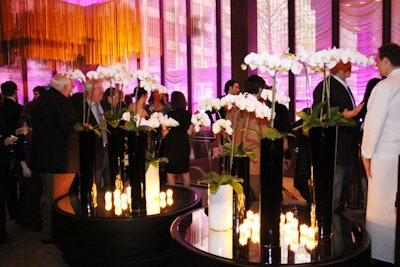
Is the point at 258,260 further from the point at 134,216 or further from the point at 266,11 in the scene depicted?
the point at 266,11

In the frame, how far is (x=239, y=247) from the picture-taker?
77.6 inches

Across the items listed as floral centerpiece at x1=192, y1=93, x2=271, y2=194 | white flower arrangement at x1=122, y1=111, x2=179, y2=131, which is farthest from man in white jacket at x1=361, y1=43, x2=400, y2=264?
white flower arrangement at x1=122, y1=111, x2=179, y2=131

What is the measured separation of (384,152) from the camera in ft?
8.93

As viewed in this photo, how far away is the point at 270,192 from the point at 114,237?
1063mm

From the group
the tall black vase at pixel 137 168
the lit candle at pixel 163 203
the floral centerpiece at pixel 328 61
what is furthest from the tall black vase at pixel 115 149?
the floral centerpiece at pixel 328 61

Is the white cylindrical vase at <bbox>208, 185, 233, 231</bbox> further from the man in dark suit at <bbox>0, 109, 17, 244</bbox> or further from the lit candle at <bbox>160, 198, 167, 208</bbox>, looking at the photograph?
the man in dark suit at <bbox>0, 109, 17, 244</bbox>

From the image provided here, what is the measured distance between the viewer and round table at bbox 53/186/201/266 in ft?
→ 8.30

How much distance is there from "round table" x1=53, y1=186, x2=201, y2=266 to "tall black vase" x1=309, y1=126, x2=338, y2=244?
950mm

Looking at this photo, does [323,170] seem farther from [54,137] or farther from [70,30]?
[70,30]

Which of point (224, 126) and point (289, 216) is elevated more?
point (224, 126)

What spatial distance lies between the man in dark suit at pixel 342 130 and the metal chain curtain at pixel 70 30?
5308 millimetres

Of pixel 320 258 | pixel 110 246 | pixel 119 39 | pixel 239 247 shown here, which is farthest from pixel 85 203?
pixel 119 39

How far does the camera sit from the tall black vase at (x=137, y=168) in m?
2.69

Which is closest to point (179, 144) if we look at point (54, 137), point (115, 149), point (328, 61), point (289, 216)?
point (54, 137)
